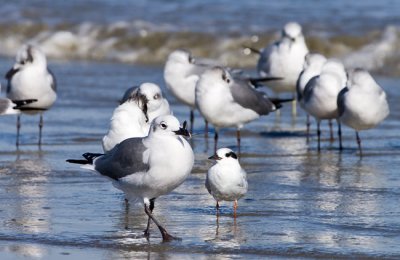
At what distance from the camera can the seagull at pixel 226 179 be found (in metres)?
7.55

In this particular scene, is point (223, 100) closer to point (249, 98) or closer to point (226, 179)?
point (249, 98)

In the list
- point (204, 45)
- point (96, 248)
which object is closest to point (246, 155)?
point (96, 248)

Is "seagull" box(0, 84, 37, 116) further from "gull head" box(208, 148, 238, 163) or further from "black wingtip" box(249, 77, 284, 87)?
"gull head" box(208, 148, 238, 163)

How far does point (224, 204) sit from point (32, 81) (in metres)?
4.10

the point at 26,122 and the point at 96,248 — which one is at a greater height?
the point at 26,122

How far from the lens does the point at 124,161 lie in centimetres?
716

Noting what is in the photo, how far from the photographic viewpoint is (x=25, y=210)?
776 cm

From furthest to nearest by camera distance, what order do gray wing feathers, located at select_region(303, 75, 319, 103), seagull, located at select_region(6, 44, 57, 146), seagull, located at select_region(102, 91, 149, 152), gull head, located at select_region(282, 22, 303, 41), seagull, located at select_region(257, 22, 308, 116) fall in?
gull head, located at select_region(282, 22, 303, 41)
seagull, located at select_region(257, 22, 308, 116)
seagull, located at select_region(6, 44, 57, 146)
gray wing feathers, located at select_region(303, 75, 319, 103)
seagull, located at select_region(102, 91, 149, 152)

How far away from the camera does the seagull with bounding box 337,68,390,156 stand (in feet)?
34.4

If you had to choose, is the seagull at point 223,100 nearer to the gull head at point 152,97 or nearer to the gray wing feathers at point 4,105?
the gull head at point 152,97

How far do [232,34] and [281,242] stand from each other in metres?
13.5

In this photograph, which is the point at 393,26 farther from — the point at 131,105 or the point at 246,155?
the point at 131,105

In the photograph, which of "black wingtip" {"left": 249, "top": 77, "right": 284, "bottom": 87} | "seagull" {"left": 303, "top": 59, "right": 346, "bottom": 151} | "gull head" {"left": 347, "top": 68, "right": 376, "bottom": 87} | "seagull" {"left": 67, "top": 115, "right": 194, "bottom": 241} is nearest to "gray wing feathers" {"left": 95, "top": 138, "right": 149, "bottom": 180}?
"seagull" {"left": 67, "top": 115, "right": 194, "bottom": 241}

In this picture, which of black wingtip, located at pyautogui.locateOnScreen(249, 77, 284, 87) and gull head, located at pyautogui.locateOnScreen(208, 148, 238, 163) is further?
black wingtip, located at pyautogui.locateOnScreen(249, 77, 284, 87)
